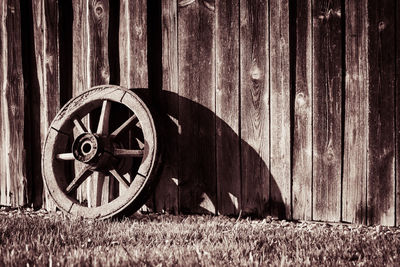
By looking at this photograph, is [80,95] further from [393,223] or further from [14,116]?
[393,223]

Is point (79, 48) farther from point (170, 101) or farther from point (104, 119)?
point (170, 101)

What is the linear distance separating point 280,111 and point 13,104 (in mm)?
2766

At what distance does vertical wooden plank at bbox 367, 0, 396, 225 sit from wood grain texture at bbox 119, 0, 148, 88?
1968mm

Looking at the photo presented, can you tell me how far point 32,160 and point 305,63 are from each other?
2.93 metres

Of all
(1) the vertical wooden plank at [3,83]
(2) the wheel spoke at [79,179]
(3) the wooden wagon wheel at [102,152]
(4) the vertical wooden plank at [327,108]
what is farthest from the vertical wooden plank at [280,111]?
(1) the vertical wooden plank at [3,83]

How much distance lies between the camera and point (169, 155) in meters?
4.35

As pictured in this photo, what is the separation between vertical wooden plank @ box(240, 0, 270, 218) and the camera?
3998 mm

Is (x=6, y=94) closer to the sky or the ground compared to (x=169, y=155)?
closer to the sky

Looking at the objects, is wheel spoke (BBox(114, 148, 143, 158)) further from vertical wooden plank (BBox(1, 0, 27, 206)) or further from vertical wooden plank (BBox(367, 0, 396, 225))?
vertical wooden plank (BBox(367, 0, 396, 225))

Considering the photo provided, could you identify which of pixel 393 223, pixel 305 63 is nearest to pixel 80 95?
pixel 305 63

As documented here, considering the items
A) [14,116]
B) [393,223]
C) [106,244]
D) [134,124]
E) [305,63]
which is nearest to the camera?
[106,244]

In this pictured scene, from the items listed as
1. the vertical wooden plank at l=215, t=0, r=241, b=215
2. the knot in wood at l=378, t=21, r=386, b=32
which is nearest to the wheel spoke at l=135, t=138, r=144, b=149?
the vertical wooden plank at l=215, t=0, r=241, b=215

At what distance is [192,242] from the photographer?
302cm

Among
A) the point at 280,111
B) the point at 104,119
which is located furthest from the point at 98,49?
the point at 280,111
